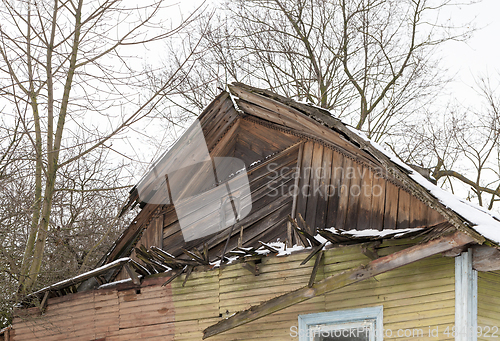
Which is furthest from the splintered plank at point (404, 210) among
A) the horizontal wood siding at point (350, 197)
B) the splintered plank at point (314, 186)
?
the splintered plank at point (314, 186)

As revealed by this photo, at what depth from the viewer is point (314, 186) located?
301 inches

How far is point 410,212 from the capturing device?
21.4 feet

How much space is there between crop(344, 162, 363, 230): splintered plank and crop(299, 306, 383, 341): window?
1.13 m

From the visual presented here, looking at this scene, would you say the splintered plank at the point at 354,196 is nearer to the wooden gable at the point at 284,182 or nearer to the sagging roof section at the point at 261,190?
the wooden gable at the point at 284,182

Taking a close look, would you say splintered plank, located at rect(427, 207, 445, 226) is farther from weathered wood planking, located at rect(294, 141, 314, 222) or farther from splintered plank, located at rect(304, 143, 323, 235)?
weathered wood planking, located at rect(294, 141, 314, 222)

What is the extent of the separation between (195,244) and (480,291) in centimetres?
424

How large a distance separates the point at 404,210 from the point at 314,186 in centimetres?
149

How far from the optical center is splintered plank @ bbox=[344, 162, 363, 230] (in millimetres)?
7023

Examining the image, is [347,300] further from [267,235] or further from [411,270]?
[267,235]

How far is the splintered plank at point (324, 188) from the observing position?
7.38 m

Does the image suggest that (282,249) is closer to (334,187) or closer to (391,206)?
(334,187)

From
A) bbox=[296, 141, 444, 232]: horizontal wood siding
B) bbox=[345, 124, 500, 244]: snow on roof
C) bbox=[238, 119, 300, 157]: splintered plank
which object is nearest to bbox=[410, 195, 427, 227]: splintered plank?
bbox=[296, 141, 444, 232]: horizontal wood siding

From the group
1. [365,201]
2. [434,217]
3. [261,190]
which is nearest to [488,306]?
[434,217]

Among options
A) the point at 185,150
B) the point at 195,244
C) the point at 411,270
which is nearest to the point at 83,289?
the point at 195,244
